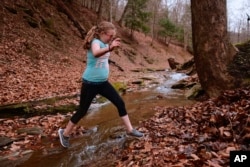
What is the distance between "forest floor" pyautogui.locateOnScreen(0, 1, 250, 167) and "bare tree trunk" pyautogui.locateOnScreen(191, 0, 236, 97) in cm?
89

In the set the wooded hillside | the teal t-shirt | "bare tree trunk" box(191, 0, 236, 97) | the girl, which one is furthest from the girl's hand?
the wooded hillside

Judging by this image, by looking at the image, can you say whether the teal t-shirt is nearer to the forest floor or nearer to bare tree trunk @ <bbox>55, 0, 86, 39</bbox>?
the forest floor

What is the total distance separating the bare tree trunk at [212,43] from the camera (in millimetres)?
6902

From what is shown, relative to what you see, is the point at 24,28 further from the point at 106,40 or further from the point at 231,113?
the point at 231,113

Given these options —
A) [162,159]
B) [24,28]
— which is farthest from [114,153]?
[24,28]

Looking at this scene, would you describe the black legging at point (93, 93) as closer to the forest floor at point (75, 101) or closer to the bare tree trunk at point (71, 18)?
the forest floor at point (75, 101)

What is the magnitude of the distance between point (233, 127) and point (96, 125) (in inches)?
124

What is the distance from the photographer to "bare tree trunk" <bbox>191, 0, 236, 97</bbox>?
6902 millimetres

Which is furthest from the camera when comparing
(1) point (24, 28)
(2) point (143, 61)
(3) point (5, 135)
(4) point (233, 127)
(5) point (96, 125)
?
(2) point (143, 61)

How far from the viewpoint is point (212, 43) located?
6.97 metres

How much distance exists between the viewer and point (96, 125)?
643 cm

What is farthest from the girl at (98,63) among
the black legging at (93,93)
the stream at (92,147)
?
the stream at (92,147)

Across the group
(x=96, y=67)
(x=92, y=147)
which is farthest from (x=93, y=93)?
(x=92, y=147)

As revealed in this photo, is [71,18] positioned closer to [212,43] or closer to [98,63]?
[212,43]
